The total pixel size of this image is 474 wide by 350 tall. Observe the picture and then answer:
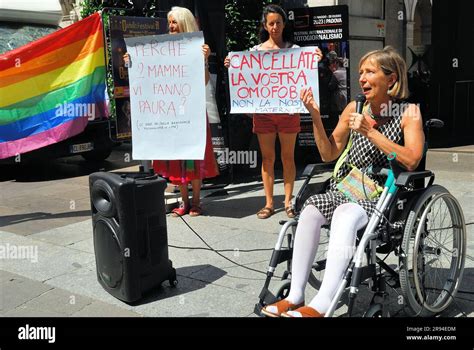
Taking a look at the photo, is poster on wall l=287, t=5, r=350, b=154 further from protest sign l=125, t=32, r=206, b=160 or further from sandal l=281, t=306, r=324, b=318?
sandal l=281, t=306, r=324, b=318

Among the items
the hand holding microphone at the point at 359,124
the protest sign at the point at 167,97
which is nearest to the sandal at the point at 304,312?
the hand holding microphone at the point at 359,124

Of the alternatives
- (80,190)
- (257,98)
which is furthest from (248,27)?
(80,190)

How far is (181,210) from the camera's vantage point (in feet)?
19.5

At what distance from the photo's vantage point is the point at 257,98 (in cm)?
555

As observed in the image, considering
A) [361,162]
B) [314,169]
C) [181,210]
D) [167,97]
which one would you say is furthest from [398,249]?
[181,210]

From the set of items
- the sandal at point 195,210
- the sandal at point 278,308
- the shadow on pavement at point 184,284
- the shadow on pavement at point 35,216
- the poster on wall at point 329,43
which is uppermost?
the poster on wall at point 329,43

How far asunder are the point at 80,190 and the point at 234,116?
89.1 inches

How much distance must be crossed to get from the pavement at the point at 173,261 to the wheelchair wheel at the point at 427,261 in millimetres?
138

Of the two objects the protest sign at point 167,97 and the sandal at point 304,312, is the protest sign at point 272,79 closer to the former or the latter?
the protest sign at point 167,97

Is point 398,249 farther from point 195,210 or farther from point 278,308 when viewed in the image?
point 195,210

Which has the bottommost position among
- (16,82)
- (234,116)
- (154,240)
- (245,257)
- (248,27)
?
(245,257)

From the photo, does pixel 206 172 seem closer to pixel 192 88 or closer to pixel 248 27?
pixel 192 88

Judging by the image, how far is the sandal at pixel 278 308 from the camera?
3.11 metres

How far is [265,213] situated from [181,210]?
2.93ft
